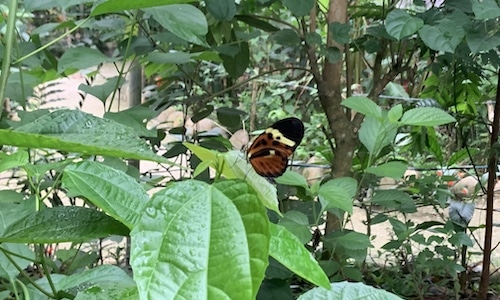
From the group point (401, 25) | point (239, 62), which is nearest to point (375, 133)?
point (401, 25)

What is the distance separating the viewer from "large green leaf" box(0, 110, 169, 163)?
0.24 meters

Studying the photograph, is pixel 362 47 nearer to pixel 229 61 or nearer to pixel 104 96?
pixel 229 61

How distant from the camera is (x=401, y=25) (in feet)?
2.81

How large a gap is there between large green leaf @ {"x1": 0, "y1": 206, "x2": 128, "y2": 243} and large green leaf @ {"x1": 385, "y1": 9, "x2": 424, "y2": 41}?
0.65m

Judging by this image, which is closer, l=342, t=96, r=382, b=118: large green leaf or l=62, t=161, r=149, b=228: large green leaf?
l=62, t=161, r=149, b=228: large green leaf

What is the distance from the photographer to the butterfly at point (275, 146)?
0.33m

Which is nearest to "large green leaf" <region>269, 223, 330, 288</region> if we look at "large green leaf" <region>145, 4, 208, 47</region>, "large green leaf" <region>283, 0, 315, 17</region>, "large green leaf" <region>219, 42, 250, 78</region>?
"large green leaf" <region>145, 4, 208, 47</region>

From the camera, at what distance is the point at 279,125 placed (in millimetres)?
336

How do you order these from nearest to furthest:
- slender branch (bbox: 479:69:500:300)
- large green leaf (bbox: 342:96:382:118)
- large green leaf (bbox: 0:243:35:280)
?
1. large green leaf (bbox: 0:243:35:280)
2. large green leaf (bbox: 342:96:382:118)
3. slender branch (bbox: 479:69:500:300)

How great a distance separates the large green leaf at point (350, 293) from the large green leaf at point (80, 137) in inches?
5.3

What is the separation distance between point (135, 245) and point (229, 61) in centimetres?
98

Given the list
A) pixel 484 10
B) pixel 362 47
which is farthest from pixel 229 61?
pixel 484 10

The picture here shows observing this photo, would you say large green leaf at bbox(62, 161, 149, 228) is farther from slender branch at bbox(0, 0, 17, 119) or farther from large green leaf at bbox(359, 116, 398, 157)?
large green leaf at bbox(359, 116, 398, 157)

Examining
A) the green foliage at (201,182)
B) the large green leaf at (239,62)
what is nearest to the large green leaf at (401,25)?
the green foliage at (201,182)
